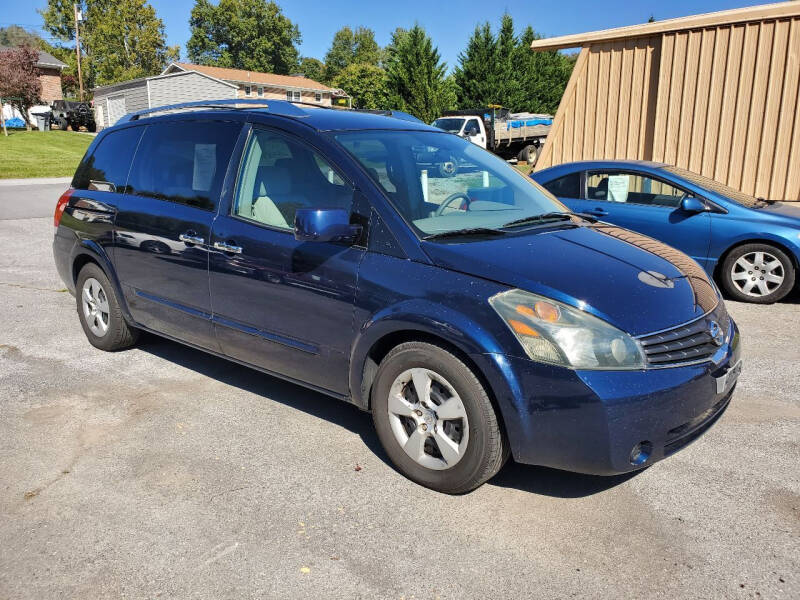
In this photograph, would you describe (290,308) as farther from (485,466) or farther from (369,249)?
(485,466)

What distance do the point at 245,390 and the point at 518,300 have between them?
2.41m

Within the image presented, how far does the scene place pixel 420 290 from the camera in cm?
329

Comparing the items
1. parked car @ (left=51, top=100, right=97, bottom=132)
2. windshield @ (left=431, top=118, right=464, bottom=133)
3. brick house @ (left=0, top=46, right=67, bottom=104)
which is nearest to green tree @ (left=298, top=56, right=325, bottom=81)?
brick house @ (left=0, top=46, right=67, bottom=104)

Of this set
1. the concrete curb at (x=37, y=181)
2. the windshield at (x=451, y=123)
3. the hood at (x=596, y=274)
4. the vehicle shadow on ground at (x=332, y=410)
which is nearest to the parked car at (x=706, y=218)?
the hood at (x=596, y=274)

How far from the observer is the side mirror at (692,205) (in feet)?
23.6

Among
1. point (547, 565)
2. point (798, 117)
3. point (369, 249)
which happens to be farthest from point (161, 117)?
point (798, 117)

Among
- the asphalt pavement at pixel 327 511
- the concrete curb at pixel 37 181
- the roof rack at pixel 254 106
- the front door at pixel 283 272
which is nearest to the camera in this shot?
the asphalt pavement at pixel 327 511

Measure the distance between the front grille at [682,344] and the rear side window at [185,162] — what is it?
2.70 meters

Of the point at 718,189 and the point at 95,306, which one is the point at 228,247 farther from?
the point at 718,189

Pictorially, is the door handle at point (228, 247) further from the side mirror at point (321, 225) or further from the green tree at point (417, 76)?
the green tree at point (417, 76)

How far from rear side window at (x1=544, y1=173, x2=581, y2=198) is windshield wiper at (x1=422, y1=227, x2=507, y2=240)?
180 inches

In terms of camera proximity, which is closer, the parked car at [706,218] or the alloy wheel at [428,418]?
the alloy wheel at [428,418]

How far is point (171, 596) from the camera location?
2629 mm

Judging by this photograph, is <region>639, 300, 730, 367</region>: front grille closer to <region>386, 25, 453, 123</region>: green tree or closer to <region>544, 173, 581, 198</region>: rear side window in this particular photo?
<region>544, 173, 581, 198</region>: rear side window
